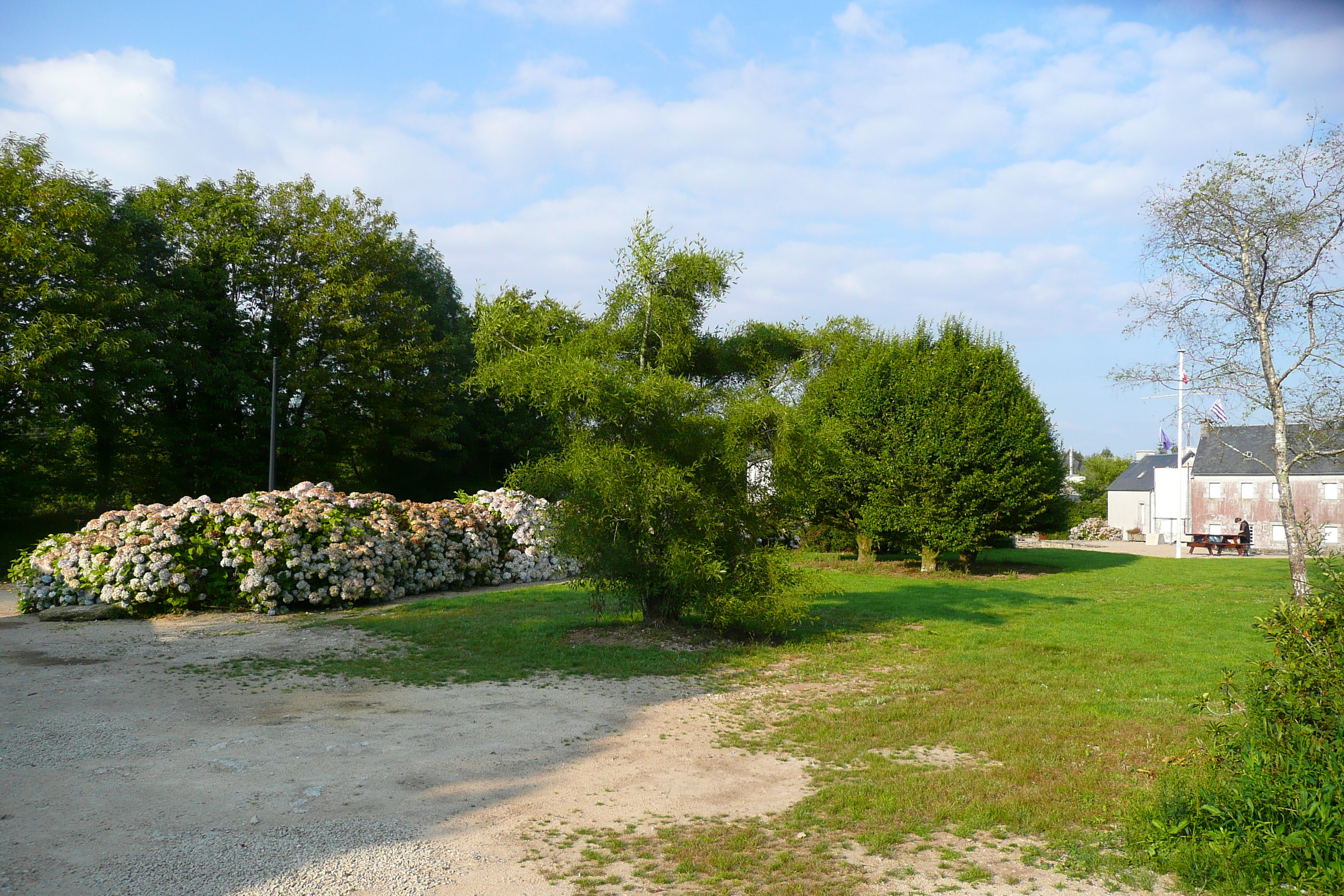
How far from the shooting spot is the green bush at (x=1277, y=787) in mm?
3662

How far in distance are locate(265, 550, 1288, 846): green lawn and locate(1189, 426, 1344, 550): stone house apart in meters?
25.9

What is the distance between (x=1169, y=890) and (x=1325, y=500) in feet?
141

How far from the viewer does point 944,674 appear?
28.5ft

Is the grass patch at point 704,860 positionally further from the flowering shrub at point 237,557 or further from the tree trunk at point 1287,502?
the tree trunk at point 1287,502

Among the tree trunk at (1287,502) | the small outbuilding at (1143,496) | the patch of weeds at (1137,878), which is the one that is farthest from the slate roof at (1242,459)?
the patch of weeds at (1137,878)

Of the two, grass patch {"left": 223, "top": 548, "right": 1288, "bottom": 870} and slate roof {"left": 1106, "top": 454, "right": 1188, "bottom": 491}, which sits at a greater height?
slate roof {"left": 1106, "top": 454, "right": 1188, "bottom": 491}

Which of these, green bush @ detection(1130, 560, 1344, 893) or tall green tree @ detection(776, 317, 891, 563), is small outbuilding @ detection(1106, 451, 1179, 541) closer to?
tall green tree @ detection(776, 317, 891, 563)

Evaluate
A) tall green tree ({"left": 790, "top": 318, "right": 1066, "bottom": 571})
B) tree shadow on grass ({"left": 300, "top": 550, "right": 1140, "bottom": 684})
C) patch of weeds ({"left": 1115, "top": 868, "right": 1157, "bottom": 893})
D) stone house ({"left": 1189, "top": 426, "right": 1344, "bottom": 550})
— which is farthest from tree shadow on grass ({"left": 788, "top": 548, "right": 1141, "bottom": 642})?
stone house ({"left": 1189, "top": 426, "right": 1344, "bottom": 550})

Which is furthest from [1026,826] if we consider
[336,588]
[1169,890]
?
[336,588]

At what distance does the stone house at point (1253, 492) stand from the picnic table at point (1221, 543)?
606 centimetres

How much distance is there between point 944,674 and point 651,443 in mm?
4016

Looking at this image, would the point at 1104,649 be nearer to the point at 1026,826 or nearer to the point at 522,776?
the point at 1026,826

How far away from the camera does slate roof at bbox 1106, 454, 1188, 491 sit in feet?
166

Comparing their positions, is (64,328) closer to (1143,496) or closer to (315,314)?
(315,314)
